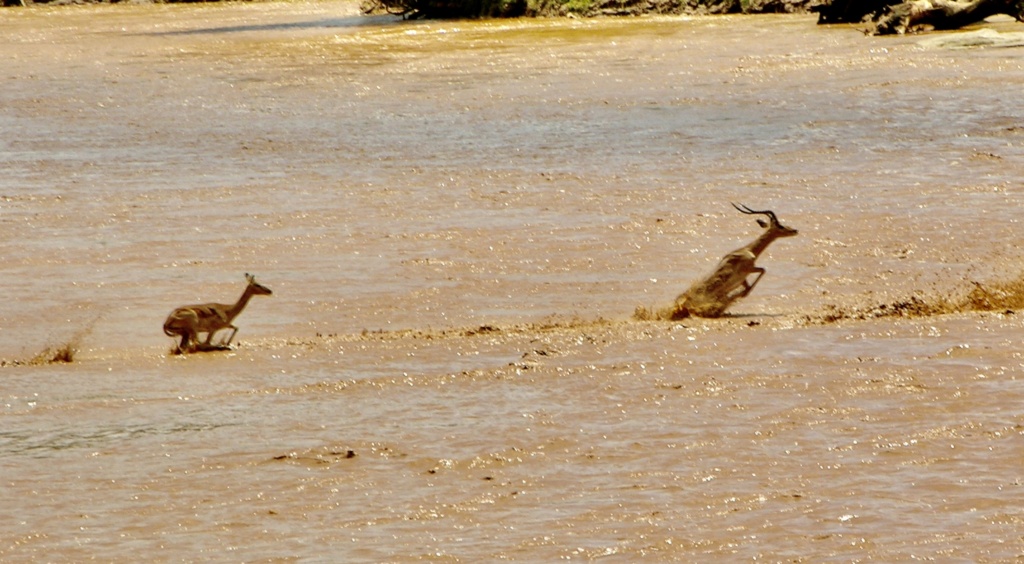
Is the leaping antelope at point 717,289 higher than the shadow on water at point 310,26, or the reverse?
the leaping antelope at point 717,289

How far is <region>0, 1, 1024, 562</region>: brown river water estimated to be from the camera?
22.7 ft

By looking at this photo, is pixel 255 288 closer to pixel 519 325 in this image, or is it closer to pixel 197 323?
pixel 197 323

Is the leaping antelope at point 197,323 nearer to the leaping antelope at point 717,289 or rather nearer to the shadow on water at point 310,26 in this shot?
the leaping antelope at point 717,289

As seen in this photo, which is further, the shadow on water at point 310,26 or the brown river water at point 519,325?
the shadow on water at point 310,26

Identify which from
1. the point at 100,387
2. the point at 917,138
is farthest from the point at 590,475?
the point at 917,138

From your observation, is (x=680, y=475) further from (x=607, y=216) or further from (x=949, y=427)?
(x=607, y=216)

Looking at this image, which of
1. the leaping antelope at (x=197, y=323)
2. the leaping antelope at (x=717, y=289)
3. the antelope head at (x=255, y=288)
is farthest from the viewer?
the antelope head at (x=255, y=288)

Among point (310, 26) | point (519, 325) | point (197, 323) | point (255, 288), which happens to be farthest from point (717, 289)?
point (310, 26)

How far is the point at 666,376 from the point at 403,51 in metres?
25.8

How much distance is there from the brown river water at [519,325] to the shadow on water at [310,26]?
1474cm

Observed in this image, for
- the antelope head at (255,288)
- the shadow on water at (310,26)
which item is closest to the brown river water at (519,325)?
the antelope head at (255,288)

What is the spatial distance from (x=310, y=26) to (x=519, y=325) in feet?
108

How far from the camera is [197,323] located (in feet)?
34.9

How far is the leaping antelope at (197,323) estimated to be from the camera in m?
10.6
